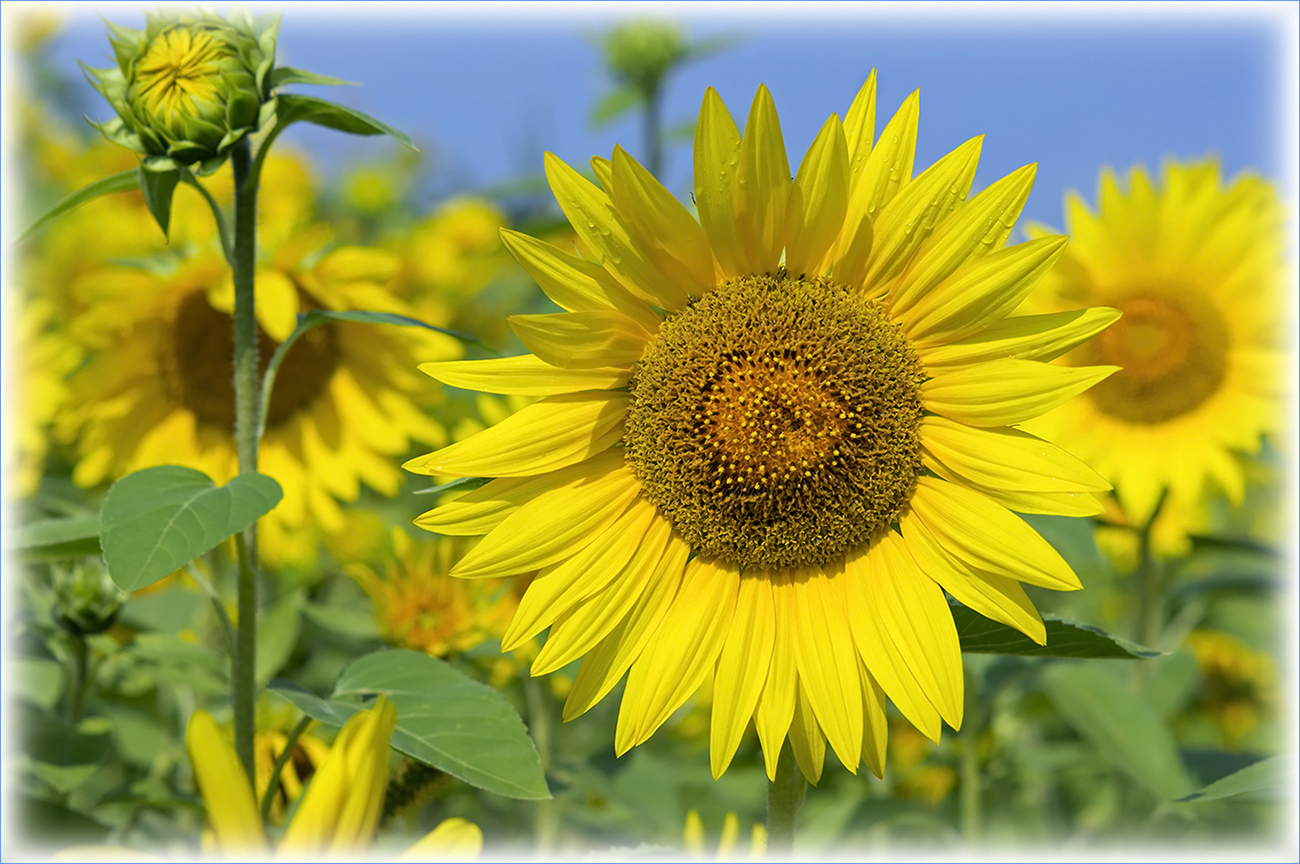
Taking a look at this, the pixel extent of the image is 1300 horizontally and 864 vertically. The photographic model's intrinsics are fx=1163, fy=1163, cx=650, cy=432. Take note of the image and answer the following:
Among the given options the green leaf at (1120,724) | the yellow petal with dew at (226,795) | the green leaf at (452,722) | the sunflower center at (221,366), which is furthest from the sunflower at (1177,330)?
the yellow petal with dew at (226,795)

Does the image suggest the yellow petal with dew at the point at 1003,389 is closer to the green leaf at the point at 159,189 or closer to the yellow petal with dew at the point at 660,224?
the yellow petal with dew at the point at 660,224

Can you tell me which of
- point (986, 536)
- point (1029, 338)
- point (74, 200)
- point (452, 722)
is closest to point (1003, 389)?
point (1029, 338)

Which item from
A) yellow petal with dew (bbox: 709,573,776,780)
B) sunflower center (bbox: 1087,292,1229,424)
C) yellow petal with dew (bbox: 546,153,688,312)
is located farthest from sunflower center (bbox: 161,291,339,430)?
sunflower center (bbox: 1087,292,1229,424)

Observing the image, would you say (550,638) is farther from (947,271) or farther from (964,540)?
(947,271)

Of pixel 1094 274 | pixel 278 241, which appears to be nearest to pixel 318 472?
pixel 278 241

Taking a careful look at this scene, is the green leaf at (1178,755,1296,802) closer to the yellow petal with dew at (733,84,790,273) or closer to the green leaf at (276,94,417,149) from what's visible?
the yellow petal with dew at (733,84,790,273)

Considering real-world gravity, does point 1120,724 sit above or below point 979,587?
below

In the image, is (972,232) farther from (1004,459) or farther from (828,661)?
(828,661)

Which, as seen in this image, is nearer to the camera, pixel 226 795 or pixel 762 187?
pixel 226 795
